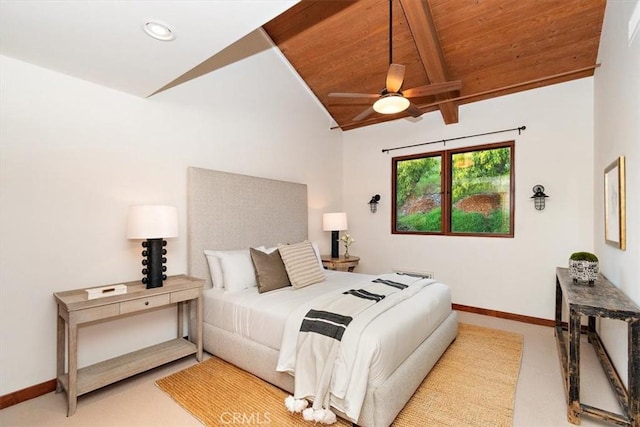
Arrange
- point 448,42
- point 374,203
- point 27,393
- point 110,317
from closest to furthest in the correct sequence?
point 27,393 < point 110,317 < point 448,42 < point 374,203

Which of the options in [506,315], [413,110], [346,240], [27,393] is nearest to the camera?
[27,393]

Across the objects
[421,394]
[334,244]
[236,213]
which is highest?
[236,213]

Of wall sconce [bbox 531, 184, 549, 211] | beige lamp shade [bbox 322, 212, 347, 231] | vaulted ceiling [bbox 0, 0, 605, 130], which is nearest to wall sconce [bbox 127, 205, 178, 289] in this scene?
vaulted ceiling [bbox 0, 0, 605, 130]

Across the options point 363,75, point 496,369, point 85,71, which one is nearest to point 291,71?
point 363,75

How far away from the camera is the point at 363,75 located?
425 cm

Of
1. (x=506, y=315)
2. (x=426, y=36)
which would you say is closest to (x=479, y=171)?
(x=506, y=315)

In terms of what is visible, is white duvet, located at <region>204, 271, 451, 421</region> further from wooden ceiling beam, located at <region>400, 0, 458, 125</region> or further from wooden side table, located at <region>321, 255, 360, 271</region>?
wooden ceiling beam, located at <region>400, 0, 458, 125</region>

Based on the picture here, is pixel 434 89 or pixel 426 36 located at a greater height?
pixel 426 36

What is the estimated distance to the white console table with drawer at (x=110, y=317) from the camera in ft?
6.69

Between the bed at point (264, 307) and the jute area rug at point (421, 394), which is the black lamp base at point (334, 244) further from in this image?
the jute area rug at point (421, 394)

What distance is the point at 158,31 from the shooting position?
1.90 metres

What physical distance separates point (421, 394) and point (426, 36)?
323cm

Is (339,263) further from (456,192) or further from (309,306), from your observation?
(309,306)

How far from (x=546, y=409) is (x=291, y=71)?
4.62m
